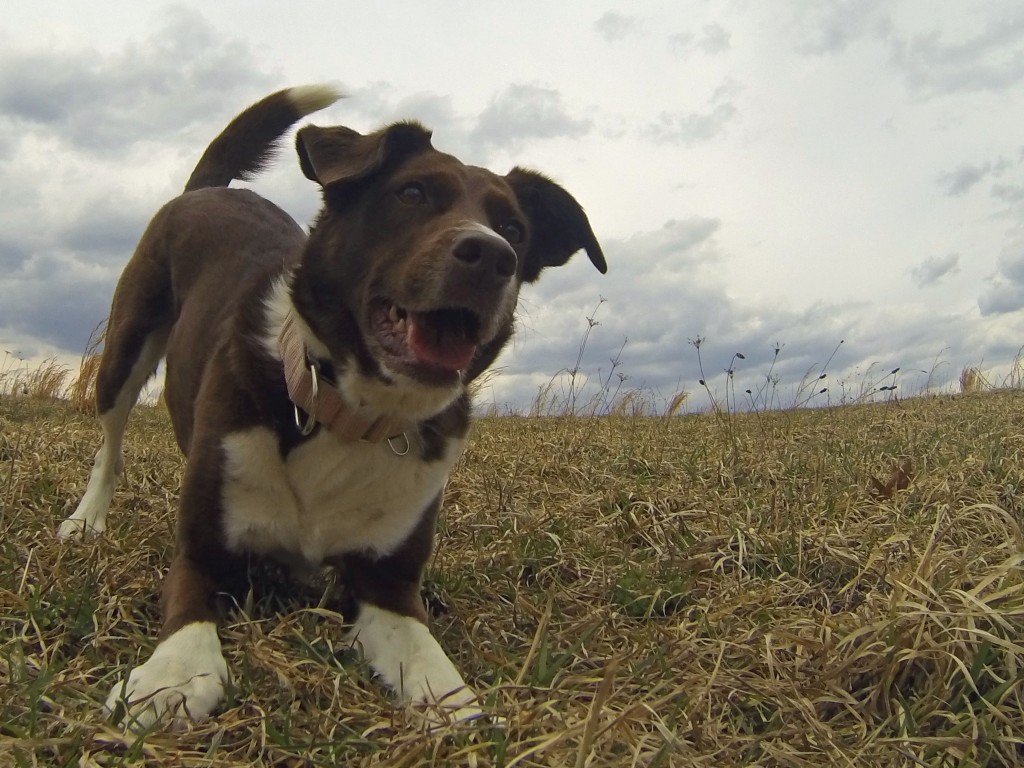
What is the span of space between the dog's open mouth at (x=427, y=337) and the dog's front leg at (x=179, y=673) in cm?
87

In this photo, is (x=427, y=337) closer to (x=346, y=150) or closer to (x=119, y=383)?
(x=346, y=150)

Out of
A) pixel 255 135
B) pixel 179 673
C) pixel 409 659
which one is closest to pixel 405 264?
pixel 409 659

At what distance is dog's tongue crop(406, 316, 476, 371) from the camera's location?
2619 mm

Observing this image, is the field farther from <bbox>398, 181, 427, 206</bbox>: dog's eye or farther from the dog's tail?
the dog's tail

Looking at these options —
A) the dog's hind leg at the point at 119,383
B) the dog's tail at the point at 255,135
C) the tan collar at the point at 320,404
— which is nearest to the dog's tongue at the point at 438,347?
the tan collar at the point at 320,404

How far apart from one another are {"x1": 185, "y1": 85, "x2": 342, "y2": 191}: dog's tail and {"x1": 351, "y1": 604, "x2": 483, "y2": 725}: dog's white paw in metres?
2.90

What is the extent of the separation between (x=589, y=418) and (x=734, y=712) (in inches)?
181

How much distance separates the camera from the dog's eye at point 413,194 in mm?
2836

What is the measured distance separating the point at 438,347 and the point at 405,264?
277mm

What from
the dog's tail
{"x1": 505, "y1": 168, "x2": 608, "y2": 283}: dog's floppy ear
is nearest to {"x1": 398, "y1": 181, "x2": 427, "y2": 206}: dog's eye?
{"x1": 505, "y1": 168, "x2": 608, "y2": 283}: dog's floppy ear

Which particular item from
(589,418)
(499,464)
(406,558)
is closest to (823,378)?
(589,418)

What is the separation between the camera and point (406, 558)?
271 cm

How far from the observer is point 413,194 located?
2842 millimetres

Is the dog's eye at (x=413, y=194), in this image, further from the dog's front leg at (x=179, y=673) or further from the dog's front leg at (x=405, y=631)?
the dog's front leg at (x=179, y=673)
